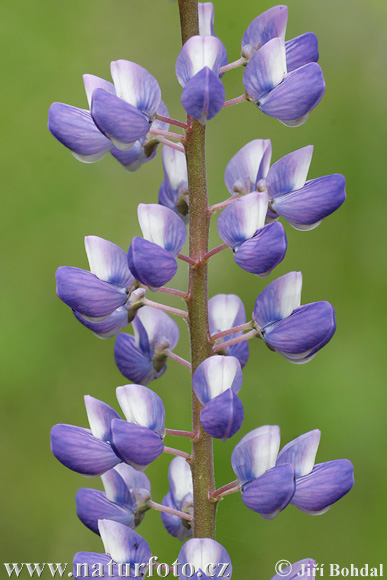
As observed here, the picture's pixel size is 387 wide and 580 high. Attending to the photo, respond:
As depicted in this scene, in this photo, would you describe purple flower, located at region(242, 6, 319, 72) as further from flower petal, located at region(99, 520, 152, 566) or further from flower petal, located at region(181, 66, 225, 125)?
flower petal, located at region(99, 520, 152, 566)

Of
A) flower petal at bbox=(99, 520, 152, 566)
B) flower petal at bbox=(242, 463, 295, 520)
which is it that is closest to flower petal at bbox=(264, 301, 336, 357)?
flower petal at bbox=(242, 463, 295, 520)

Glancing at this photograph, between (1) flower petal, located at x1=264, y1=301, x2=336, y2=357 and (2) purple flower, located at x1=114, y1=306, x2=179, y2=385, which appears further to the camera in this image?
(2) purple flower, located at x1=114, y1=306, x2=179, y2=385

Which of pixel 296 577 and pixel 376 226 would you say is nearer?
pixel 296 577

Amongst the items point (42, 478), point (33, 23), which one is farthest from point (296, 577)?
point (33, 23)

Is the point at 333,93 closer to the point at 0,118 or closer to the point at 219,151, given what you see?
the point at 219,151

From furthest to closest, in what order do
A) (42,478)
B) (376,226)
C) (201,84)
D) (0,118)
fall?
(0,118)
(376,226)
(42,478)
(201,84)
